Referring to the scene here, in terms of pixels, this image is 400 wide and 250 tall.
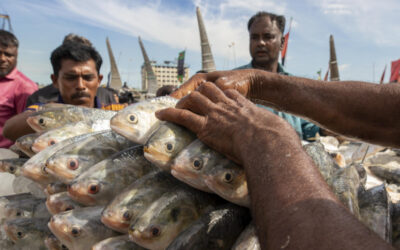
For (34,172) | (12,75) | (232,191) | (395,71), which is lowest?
(395,71)

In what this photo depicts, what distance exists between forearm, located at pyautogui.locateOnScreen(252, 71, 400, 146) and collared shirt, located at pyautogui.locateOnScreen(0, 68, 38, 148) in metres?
4.11

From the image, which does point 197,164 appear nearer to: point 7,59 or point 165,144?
point 165,144

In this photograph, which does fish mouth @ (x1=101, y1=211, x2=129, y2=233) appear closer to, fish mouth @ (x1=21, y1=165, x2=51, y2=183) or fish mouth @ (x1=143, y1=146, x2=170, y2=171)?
fish mouth @ (x1=143, y1=146, x2=170, y2=171)

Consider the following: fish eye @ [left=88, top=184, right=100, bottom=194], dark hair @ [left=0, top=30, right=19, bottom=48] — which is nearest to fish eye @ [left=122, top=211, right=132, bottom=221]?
fish eye @ [left=88, top=184, right=100, bottom=194]

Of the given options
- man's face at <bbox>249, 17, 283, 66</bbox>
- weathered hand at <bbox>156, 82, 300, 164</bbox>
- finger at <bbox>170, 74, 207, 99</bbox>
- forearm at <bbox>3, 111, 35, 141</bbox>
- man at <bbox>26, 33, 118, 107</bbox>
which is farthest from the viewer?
man's face at <bbox>249, 17, 283, 66</bbox>

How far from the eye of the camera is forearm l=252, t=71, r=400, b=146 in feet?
5.64

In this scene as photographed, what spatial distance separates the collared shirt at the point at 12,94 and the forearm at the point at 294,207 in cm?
443

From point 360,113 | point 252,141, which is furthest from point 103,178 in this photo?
point 360,113

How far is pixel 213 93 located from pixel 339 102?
0.96 metres

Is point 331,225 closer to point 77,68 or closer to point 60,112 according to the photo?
point 60,112

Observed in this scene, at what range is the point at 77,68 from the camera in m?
3.18

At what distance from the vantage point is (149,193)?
120cm

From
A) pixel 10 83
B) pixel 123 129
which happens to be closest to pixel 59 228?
pixel 123 129

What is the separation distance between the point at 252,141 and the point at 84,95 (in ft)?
9.15
